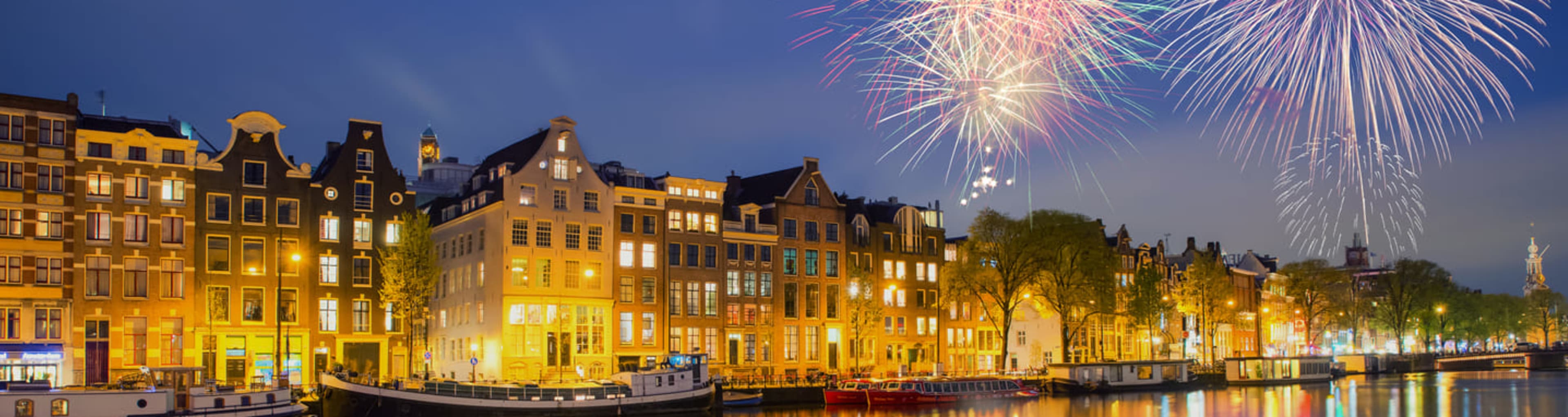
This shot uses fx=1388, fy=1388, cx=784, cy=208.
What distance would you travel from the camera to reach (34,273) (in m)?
68.9

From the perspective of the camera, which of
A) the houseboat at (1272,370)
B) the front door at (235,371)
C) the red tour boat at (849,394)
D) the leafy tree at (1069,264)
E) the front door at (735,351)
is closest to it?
the front door at (235,371)

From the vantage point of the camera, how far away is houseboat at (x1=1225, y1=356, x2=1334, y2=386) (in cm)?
11538

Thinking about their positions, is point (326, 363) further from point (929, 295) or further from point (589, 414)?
point (929, 295)

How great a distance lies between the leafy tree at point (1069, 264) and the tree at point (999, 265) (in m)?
0.66

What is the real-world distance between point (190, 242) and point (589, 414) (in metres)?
23.3

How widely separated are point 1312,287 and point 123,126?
118 metres

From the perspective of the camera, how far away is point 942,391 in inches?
3465

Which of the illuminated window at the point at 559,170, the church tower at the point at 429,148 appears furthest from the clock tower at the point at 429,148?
the illuminated window at the point at 559,170

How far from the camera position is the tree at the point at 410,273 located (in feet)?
253

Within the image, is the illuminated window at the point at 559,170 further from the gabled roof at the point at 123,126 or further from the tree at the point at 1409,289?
the tree at the point at 1409,289

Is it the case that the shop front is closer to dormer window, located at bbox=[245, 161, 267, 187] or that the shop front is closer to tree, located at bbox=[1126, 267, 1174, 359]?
dormer window, located at bbox=[245, 161, 267, 187]

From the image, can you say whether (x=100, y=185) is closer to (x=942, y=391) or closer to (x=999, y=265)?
(x=942, y=391)

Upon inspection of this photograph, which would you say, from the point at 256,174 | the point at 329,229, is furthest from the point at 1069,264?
the point at 256,174

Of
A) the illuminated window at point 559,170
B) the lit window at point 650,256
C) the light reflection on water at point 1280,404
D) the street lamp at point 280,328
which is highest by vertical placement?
the illuminated window at point 559,170
